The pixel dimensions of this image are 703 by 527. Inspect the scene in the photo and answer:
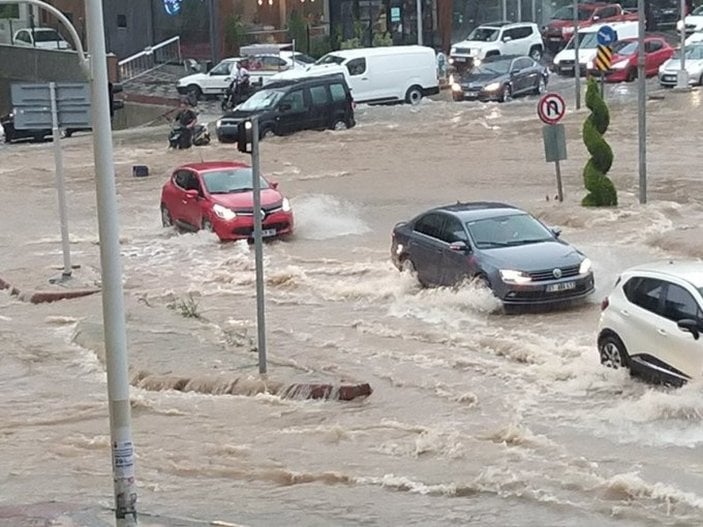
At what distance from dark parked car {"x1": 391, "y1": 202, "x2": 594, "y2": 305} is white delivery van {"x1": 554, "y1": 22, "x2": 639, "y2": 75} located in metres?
31.3

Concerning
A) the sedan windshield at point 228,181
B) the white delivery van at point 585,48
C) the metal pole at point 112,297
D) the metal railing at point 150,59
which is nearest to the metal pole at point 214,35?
the metal railing at point 150,59

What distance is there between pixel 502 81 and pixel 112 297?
128ft

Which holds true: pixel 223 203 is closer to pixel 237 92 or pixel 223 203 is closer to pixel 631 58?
pixel 237 92

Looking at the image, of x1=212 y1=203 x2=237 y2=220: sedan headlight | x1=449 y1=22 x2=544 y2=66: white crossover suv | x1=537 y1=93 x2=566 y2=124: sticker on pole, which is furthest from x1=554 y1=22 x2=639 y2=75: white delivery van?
x1=212 y1=203 x2=237 y2=220: sedan headlight

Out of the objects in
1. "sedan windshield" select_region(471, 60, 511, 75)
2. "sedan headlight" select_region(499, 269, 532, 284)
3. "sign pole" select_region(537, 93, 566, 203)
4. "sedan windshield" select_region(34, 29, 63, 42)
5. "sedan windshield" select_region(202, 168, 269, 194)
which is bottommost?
"sedan headlight" select_region(499, 269, 532, 284)

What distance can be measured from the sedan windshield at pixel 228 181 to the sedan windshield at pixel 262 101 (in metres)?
13.2

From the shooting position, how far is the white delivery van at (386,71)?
4822 cm

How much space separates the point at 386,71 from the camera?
48.7m

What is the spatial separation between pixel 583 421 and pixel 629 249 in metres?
10.4

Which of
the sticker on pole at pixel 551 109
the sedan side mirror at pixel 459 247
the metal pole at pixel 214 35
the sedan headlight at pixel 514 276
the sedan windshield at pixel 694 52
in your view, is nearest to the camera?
the sedan headlight at pixel 514 276

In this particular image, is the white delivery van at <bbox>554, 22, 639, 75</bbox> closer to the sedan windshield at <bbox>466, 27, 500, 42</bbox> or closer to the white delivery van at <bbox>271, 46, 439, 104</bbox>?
the sedan windshield at <bbox>466, 27, 500, 42</bbox>

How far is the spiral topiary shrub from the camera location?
2897 centimetres

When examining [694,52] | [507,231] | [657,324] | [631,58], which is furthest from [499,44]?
[657,324]

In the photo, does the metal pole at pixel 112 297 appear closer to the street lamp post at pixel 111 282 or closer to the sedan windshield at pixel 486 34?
the street lamp post at pixel 111 282
